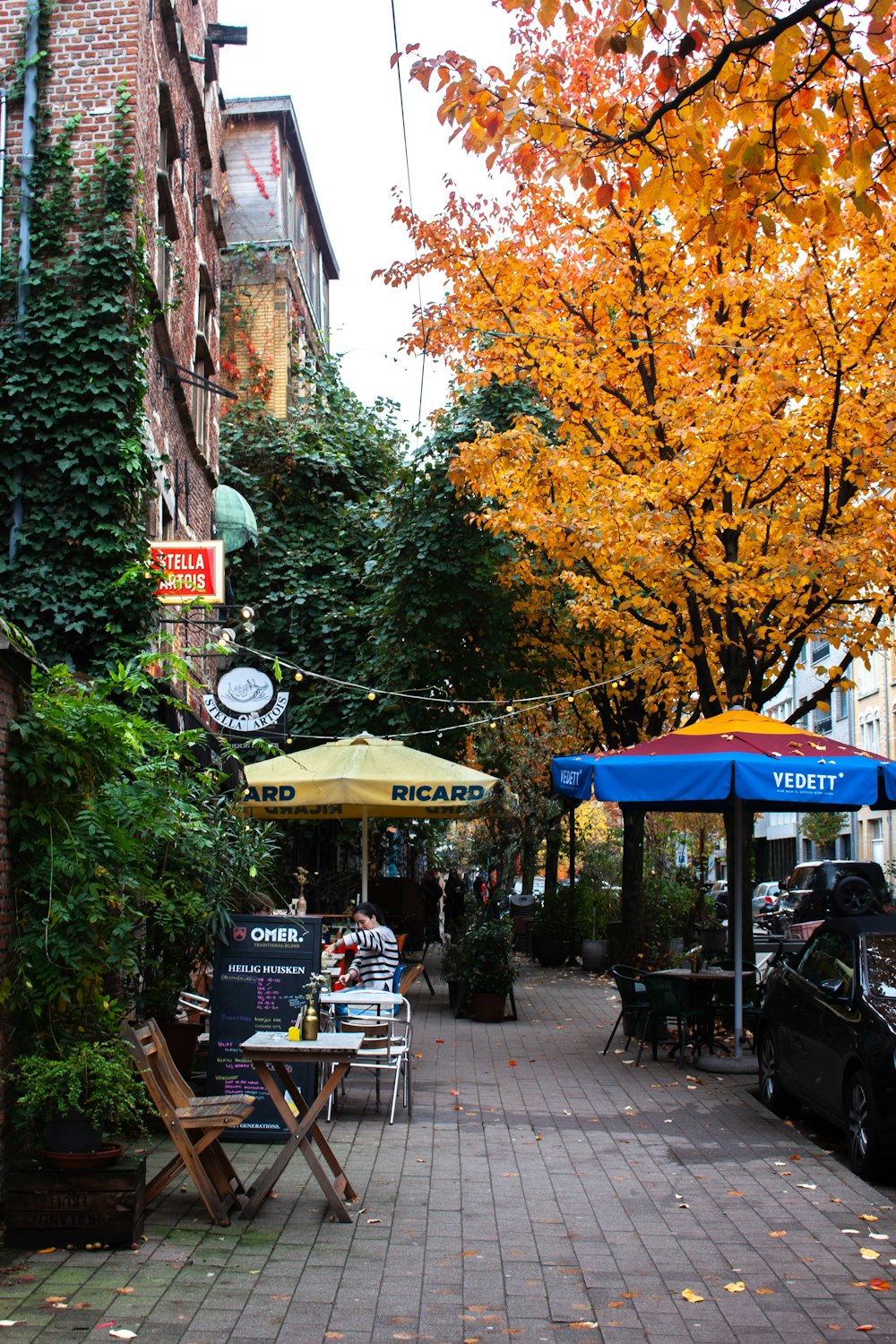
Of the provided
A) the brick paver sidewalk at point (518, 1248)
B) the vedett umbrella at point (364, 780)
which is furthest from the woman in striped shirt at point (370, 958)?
the vedett umbrella at point (364, 780)

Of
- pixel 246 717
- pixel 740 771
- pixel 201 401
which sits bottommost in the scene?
pixel 740 771

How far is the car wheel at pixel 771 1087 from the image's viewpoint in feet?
33.3

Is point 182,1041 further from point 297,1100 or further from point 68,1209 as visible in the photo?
point 68,1209

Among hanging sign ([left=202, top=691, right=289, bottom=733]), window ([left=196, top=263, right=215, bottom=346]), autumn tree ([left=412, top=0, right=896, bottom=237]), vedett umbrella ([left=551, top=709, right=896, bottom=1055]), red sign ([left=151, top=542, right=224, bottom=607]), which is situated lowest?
vedett umbrella ([left=551, top=709, right=896, bottom=1055])

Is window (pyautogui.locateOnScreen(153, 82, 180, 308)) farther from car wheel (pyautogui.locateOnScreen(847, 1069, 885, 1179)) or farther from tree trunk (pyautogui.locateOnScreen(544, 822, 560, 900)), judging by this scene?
tree trunk (pyautogui.locateOnScreen(544, 822, 560, 900))

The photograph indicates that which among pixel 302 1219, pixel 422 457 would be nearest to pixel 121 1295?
pixel 302 1219

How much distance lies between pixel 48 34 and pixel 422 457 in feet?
27.2

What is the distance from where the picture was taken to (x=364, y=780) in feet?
44.1

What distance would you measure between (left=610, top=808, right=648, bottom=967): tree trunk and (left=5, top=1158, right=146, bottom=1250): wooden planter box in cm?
1515

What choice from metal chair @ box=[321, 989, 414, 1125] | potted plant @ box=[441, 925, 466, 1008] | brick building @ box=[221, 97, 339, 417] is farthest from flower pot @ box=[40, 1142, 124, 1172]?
brick building @ box=[221, 97, 339, 417]

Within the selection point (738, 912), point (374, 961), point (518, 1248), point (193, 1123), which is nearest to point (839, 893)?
point (738, 912)

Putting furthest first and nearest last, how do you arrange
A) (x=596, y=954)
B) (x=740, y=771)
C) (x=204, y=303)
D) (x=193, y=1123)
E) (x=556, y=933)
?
1. (x=556, y=933)
2. (x=596, y=954)
3. (x=204, y=303)
4. (x=740, y=771)
5. (x=193, y=1123)

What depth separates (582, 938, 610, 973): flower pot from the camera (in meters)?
22.8

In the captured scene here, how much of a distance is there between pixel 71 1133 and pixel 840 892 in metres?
23.6
